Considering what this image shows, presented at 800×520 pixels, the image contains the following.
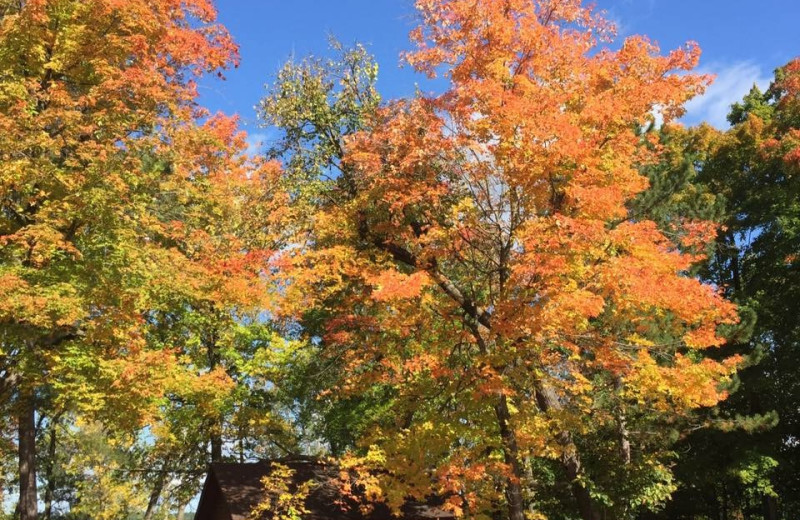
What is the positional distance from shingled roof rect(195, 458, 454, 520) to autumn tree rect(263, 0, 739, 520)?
2194mm

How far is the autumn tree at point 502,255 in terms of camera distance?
10.5 meters

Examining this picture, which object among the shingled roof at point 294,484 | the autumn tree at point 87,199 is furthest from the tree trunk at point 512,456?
the autumn tree at point 87,199

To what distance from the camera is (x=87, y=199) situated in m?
10.8

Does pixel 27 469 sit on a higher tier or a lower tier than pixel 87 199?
lower

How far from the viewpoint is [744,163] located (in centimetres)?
2680

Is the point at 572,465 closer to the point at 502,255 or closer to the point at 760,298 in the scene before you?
the point at 502,255

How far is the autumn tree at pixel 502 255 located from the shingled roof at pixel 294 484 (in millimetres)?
2194

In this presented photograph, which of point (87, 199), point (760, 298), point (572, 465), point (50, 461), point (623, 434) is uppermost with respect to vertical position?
point (760, 298)

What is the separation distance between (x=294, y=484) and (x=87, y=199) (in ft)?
27.4

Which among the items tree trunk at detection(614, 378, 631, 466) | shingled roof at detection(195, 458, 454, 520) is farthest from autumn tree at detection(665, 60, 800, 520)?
shingled roof at detection(195, 458, 454, 520)

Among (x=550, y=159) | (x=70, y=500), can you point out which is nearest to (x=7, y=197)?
(x=550, y=159)

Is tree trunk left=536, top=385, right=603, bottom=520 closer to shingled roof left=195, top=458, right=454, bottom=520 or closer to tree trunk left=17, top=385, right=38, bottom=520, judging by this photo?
shingled roof left=195, top=458, right=454, bottom=520

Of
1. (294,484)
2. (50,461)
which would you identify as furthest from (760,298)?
(50,461)

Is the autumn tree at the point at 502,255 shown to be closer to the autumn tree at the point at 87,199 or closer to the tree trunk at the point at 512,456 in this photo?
the tree trunk at the point at 512,456
